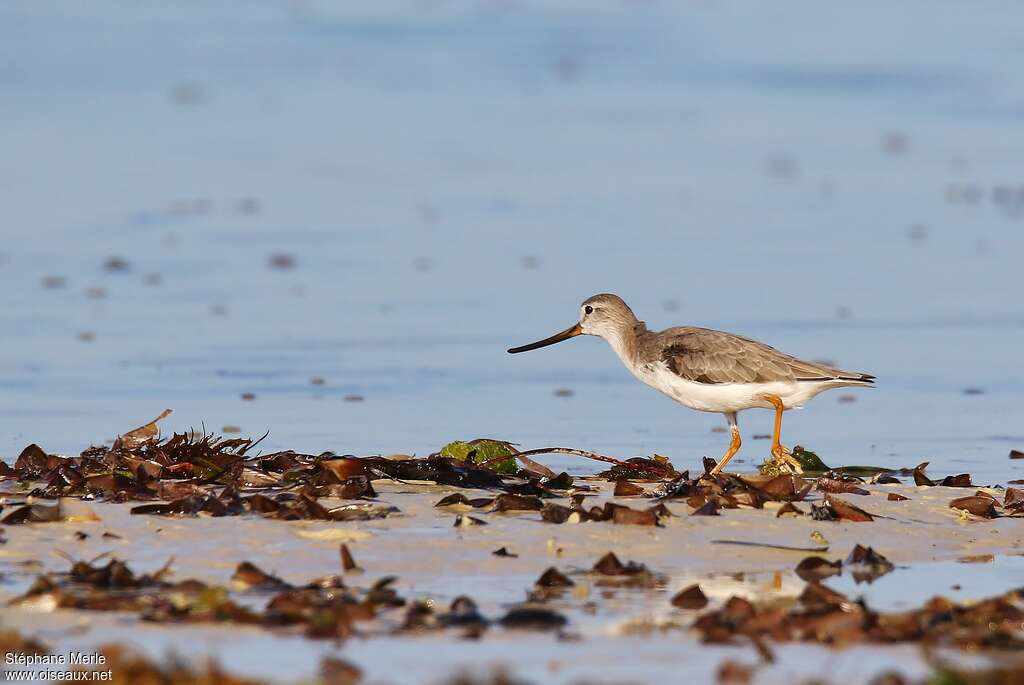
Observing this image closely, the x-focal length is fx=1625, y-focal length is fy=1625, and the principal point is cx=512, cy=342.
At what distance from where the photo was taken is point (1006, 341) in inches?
507

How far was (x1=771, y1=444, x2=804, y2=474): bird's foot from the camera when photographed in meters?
8.50

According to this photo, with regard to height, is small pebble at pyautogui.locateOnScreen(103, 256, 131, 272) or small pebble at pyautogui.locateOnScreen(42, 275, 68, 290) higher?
small pebble at pyautogui.locateOnScreen(103, 256, 131, 272)

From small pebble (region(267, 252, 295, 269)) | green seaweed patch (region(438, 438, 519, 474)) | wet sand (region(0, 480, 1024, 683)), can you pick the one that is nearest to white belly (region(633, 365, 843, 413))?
wet sand (region(0, 480, 1024, 683))

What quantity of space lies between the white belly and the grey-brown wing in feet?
0.11

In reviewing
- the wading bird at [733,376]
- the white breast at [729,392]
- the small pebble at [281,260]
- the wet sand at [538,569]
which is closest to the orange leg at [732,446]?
the wading bird at [733,376]

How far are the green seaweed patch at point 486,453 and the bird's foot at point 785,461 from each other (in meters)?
1.41

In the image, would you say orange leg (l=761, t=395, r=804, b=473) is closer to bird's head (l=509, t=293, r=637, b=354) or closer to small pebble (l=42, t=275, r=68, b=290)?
bird's head (l=509, t=293, r=637, b=354)

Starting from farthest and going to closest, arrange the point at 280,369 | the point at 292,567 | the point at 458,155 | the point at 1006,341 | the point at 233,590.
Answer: the point at 458,155 → the point at 1006,341 → the point at 280,369 → the point at 292,567 → the point at 233,590

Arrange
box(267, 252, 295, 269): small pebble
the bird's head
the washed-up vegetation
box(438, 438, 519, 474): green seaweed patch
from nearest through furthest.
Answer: the washed-up vegetation
box(438, 438, 519, 474): green seaweed patch
the bird's head
box(267, 252, 295, 269): small pebble

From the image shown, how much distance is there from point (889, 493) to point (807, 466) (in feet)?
3.04

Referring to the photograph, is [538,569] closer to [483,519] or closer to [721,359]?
[483,519]

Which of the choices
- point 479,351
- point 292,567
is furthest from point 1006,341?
point 292,567

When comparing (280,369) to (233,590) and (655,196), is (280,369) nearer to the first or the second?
(233,590)

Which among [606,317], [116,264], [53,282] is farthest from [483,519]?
[116,264]
